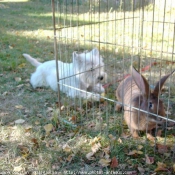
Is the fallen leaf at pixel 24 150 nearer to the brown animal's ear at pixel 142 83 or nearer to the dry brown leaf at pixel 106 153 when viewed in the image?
the dry brown leaf at pixel 106 153

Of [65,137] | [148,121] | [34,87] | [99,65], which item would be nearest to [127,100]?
[148,121]

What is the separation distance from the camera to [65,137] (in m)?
2.61

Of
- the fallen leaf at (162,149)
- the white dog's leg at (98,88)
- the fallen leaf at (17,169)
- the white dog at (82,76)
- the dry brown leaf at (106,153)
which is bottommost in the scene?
the fallen leaf at (17,169)

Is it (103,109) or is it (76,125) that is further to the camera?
(103,109)

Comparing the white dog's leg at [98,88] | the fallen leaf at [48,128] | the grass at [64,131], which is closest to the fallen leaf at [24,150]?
the grass at [64,131]

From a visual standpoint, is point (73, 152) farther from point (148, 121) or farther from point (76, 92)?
point (76, 92)

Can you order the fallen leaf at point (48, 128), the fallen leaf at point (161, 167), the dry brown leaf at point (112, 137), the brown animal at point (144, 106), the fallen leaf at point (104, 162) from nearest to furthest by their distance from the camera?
the fallen leaf at point (161, 167)
the fallen leaf at point (104, 162)
the brown animal at point (144, 106)
the dry brown leaf at point (112, 137)
the fallen leaf at point (48, 128)

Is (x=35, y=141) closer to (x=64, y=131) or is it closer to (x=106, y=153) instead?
(x=64, y=131)

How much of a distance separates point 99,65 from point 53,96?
30.2 inches

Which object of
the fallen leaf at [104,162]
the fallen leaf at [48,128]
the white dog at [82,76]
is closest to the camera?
the fallen leaf at [104,162]

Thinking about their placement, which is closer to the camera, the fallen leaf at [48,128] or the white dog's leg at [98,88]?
the fallen leaf at [48,128]

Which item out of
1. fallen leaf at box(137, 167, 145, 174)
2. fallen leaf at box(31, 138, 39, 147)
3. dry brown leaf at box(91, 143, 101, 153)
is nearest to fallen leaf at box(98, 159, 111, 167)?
dry brown leaf at box(91, 143, 101, 153)

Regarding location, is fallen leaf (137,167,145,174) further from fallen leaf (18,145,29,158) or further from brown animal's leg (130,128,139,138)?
fallen leaf (18,145,29,158)

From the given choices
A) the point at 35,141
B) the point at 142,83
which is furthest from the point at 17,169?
the point at 142,83
